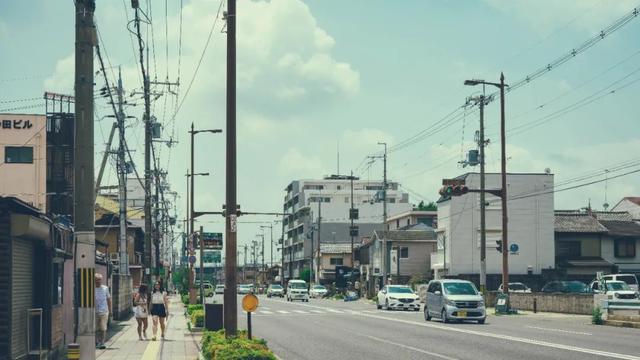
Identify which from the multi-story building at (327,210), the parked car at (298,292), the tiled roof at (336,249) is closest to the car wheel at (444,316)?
the parked car at (298,292)

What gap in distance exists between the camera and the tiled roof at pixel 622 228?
2953 inches

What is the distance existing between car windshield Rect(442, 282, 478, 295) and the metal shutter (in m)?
21.2

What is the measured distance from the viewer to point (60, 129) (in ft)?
246

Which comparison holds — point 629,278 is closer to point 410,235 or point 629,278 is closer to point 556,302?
point 556,302

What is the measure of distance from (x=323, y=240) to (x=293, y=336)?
377 feet

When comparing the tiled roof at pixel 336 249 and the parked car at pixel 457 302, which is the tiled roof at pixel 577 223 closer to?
the parked car at pixel 457 302

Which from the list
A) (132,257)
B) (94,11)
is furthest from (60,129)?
(94,11)

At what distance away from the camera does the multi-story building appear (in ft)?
472

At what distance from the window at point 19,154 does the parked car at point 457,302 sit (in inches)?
1869

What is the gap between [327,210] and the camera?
5714 inches

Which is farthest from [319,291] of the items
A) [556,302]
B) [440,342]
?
[440,342]

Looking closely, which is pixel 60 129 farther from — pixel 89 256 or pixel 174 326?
pixel 89 256

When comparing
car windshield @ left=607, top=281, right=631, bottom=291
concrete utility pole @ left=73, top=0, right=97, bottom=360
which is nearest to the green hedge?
concrete utility pole @ left=73, top=0, right=97, bottom=360

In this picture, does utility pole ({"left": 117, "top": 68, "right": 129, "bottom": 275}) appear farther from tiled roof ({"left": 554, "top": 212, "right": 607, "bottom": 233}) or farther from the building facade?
tiled roof ({"left": 554, "top": 212, "right": 607, "bottom": 233})
